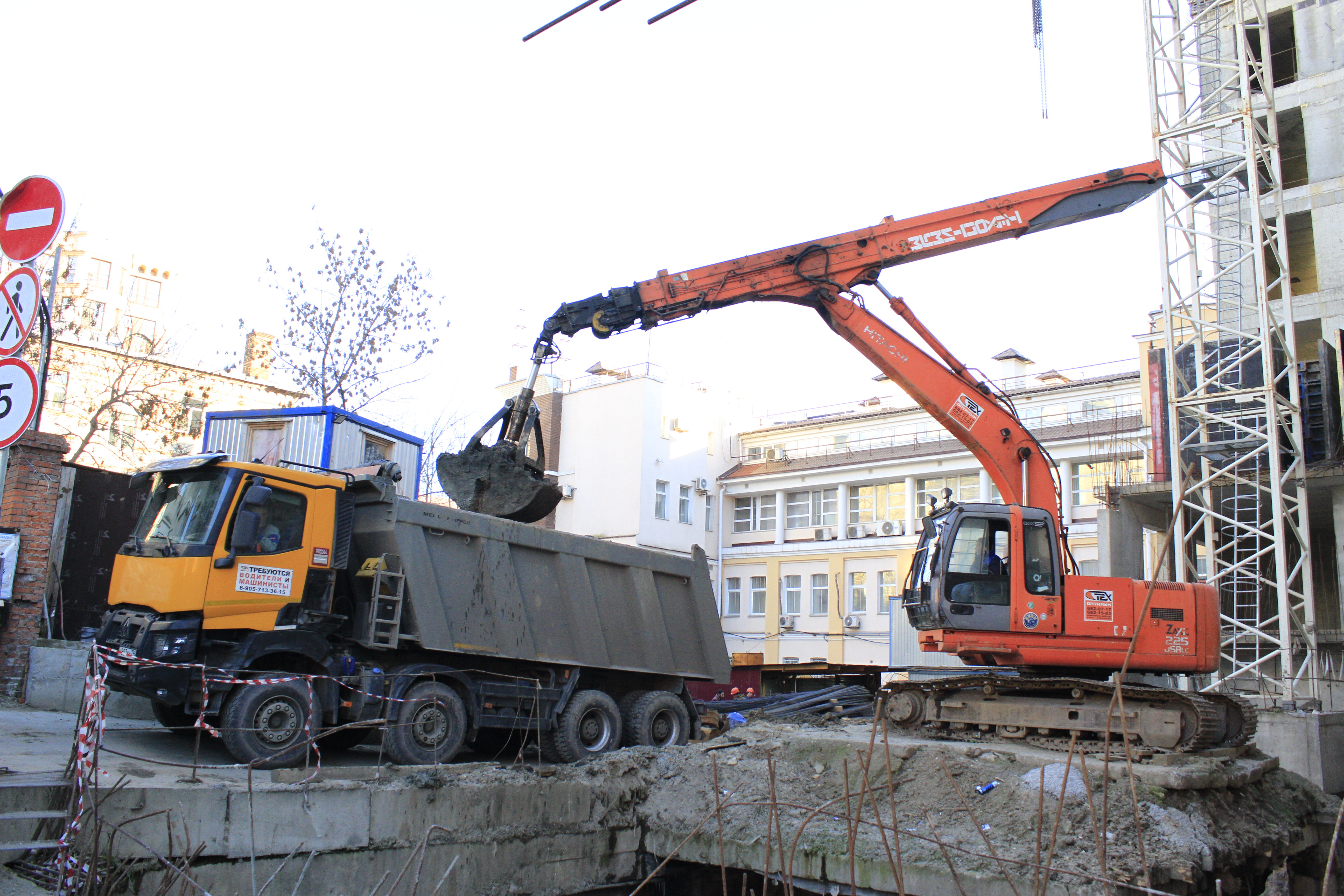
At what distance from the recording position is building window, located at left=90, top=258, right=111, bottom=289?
2781 inches

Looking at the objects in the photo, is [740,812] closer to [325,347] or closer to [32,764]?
[32,764]

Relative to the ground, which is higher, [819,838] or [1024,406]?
[1024,406]

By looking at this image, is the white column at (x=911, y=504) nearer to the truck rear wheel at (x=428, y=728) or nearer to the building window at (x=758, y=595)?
the building window at (x=758, y=595)

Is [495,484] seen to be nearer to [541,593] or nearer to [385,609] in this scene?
[541,593]

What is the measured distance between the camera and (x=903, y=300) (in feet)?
42.8

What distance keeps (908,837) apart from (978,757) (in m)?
1.47

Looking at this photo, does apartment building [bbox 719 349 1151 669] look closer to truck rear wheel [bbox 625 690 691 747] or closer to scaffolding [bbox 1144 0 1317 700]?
scaffolding [bbox 1144 0 1317 700]

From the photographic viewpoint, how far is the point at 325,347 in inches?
1009

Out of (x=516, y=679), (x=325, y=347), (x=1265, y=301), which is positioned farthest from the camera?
(x=325, y=347)

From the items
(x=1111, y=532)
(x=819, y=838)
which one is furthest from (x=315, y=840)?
(x=1111, y=532)

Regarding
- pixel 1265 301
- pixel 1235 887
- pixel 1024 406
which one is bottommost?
pixel 1235 887

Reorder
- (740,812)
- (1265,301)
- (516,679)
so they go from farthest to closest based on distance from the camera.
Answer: (1265,301) → (516,679) → (740,812)

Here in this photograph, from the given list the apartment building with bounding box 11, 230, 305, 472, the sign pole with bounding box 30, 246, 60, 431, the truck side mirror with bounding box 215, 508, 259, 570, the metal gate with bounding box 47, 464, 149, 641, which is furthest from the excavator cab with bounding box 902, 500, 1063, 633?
the apartment building with bounding box 11, 230, 305, 472

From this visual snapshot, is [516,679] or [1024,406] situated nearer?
[516,679]
